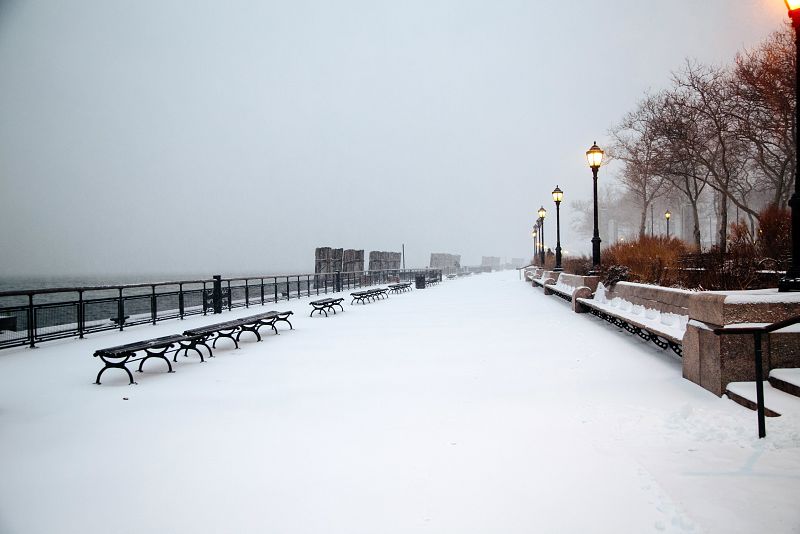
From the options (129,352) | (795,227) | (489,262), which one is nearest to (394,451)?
(129,352)

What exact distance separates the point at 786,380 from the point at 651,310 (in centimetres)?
418

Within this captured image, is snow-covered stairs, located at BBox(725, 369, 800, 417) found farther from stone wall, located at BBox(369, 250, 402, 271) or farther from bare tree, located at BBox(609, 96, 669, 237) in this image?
stone wall, located at BBox(369, 250, 402, 271)

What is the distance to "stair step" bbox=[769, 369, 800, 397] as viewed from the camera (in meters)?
4.82

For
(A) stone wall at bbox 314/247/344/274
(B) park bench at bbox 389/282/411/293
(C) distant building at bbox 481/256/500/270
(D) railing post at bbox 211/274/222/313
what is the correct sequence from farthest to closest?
(C) distant building at bbox 481/256/500/270 < (A) stone wall at bbox 314/247/344/274 < (B) park bench at bbox 389/282/411/293 < (D) railing post at bbox 211/274/222/313

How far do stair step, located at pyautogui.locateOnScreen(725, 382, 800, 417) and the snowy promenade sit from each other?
0.14 m

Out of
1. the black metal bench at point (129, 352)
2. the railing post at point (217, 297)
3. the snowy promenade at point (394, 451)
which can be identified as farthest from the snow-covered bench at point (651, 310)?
the railing post at point (217, 297)

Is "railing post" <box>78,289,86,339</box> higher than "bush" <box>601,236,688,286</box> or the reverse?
the reverse

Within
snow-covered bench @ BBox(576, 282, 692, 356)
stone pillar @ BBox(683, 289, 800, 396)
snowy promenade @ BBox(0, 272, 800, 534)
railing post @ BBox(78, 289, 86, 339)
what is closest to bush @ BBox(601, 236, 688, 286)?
snow-covered bench @ BBox(576, 282, 692, 356)

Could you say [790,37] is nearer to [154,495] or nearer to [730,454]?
[730,454]

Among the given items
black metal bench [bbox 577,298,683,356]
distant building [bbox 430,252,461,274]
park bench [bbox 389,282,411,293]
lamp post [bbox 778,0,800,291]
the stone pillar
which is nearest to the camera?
the stone pillar

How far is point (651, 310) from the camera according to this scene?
356 inches

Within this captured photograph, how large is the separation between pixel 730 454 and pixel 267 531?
3.64 meters

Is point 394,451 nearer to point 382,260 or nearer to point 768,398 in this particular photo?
point 768,398

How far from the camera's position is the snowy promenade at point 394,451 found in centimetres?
317
